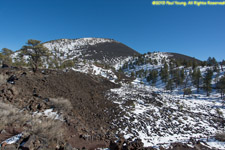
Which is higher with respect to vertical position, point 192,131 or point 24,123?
point 24,123

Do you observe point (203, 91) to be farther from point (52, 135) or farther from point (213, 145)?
point (52, 135)

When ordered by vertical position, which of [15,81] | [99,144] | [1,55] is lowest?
[99,144]

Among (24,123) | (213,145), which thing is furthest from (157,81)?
(24,123)

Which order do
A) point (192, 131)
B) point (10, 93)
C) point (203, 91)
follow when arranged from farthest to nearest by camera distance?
point (203, 91), point (192, 131), point (10, 93)

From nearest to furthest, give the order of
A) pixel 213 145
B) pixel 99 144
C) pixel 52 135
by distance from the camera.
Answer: pixel 52 135
pixel 99 144
pixel 213 145

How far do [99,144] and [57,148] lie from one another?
3056 millimetres

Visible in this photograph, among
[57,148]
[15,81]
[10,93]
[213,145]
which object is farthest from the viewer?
[15,81]

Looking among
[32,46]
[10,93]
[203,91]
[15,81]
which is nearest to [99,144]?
[10,93]

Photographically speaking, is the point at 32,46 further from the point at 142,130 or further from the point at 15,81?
the point at 142,130

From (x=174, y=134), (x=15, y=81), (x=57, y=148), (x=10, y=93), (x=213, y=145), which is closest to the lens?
(x=57, y=148)

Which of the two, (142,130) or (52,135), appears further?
(142,130)

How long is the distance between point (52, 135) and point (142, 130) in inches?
378

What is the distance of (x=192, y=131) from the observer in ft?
42.4

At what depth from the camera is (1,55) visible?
3109 centimetres
